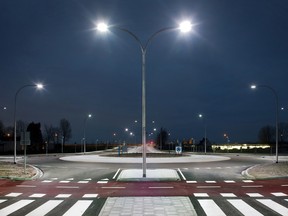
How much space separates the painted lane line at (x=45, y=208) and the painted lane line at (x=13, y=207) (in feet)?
2.26

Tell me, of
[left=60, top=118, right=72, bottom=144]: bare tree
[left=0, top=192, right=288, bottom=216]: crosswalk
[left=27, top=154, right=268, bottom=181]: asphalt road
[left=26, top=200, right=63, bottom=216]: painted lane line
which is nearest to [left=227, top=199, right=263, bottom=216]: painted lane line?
[left=0, top=192, right=288, bottom=216]: crosswalk

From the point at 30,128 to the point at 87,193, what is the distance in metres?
135

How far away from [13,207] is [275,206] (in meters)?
8.91

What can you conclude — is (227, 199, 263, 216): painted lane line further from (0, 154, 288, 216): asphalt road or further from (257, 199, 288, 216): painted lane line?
(257, 199, 288, 216): painted lane line

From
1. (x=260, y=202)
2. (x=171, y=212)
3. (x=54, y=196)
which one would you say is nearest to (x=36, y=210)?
(x=54, y=196)

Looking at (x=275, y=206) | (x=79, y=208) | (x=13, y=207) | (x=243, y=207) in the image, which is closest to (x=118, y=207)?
(x=79, y=208)

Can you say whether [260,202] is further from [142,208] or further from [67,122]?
[67,122]

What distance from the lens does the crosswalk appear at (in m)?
13.3

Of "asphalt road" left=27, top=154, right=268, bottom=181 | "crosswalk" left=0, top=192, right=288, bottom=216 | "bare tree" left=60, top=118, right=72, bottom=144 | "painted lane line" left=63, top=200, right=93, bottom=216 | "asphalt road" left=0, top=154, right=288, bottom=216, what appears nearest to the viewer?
"painted lane line" left=63, top=200, right=93, bottom=216

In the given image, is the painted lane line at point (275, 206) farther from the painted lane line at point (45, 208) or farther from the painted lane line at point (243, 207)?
the painted lane line at point (45, 208)

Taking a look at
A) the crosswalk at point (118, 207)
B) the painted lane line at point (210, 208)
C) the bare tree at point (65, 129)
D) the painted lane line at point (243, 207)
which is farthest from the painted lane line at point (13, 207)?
the bare tree at point (65, 129)

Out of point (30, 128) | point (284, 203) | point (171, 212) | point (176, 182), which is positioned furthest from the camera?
point (30, 128)

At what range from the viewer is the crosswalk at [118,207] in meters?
13.3

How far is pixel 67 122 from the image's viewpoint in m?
157
